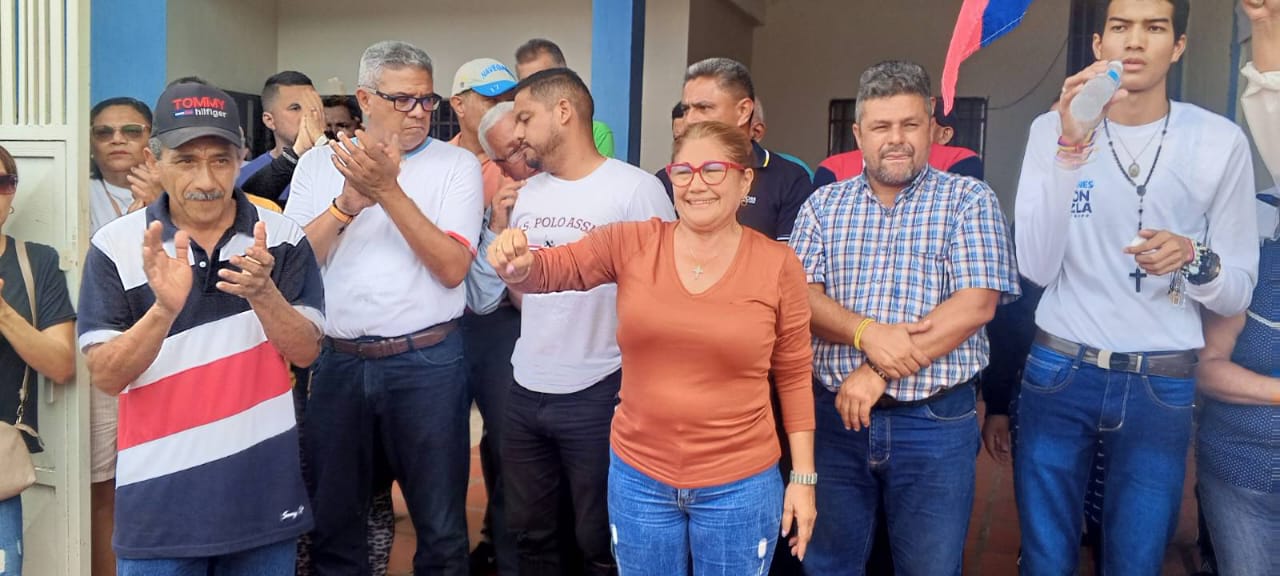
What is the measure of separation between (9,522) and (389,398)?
1.07 m

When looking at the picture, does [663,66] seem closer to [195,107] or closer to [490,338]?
[490,338]

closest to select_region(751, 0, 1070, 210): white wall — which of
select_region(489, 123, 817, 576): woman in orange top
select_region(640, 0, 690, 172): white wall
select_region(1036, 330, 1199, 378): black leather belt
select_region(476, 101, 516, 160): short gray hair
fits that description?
select_region(640, 0, 690, 172): white wall

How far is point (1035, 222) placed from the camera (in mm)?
2607

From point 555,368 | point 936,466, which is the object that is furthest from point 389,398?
point 936,466

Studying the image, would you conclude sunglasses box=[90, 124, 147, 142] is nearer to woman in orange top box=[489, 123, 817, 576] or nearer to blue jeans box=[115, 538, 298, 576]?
blue jeans box=[115, 538, 298, 576]

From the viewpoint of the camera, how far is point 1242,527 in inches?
101

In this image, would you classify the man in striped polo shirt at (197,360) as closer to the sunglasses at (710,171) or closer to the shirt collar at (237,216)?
the shirt collar at (237,216)

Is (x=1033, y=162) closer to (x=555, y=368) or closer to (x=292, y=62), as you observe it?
(x=555, y=368)

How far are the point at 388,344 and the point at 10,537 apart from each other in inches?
44.8

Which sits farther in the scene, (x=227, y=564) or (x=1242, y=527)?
(x=1242, y=527)

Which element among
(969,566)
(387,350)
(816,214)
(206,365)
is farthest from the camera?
(969,566)

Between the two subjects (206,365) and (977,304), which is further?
(977,304)

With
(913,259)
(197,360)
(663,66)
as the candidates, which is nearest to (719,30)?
(663,66)

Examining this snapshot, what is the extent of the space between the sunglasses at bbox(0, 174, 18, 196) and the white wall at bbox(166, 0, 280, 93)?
6458 millimetres
